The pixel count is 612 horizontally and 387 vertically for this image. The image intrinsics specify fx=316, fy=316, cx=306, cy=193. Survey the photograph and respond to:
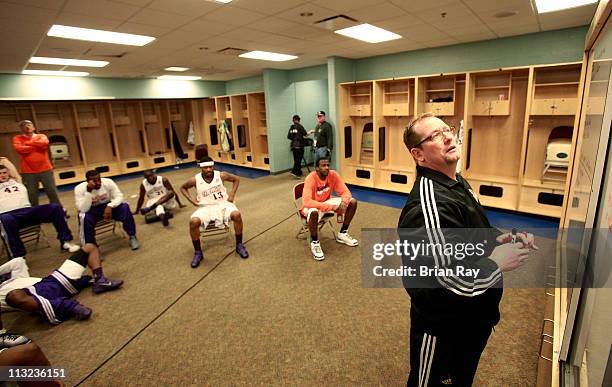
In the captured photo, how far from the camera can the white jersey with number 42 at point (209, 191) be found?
3617mm

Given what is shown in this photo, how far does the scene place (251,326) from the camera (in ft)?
7.84

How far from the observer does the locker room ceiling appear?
291 centimetres

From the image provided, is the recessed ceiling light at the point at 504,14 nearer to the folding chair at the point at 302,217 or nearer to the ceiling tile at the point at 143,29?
the folding chair at the point at 302,217

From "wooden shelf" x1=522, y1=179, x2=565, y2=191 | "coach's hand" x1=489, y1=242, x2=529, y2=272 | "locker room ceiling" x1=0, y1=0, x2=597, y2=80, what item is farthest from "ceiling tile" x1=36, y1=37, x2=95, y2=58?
"wooden shelf" x1=522, y1=179, x2=565, y2=191

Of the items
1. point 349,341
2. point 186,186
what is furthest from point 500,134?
point 186,186

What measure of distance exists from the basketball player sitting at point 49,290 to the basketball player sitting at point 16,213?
1.19 metres

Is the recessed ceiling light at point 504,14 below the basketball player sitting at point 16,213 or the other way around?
the other way around

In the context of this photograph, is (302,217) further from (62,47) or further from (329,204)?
(62,47)

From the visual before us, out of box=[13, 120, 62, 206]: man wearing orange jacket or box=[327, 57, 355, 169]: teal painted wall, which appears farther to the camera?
box=[327, 57, 355, 169]: teal painted wall

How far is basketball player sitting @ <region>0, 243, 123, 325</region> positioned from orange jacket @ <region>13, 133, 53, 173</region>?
2613 mm

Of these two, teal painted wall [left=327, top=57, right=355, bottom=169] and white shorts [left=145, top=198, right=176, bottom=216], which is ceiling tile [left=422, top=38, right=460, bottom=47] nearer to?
teal painted wall [left=327, top=57, right=355, bottom=169]

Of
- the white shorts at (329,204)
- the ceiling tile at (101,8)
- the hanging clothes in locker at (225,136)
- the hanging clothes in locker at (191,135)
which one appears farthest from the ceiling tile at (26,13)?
the hanging clothes in locker at (191,135)

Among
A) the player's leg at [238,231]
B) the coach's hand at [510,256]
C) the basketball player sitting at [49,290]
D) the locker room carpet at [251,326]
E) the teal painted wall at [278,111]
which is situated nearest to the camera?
the coach's hand at [510,256]

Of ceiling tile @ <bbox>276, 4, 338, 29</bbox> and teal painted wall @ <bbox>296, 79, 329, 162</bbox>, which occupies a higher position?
ceiling tile @ <bbox>276, 4, 338, 29</bbox>
